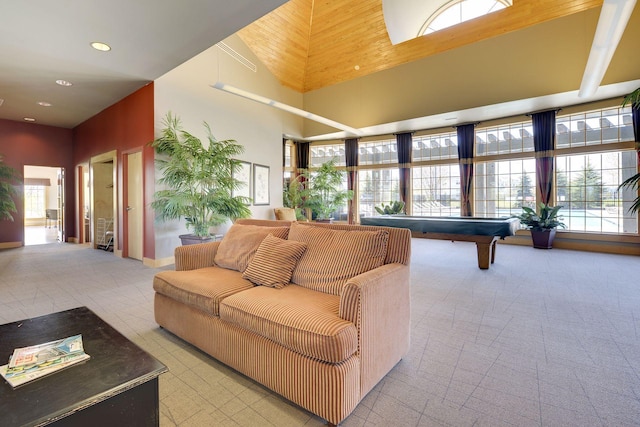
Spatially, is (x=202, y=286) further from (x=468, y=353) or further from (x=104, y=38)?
(x=104, y=38)

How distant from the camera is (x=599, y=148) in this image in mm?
6215

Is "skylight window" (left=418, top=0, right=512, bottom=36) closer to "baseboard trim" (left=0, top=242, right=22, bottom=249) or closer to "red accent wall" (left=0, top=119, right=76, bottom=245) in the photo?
"red accent wall" (left=0, top=119, right=76, bottom=245)

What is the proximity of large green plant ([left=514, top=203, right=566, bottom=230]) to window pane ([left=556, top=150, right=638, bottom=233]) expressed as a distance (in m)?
0.44

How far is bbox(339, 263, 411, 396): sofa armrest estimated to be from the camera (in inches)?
61.1

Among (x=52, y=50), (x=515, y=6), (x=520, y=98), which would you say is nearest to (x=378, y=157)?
(x=520, y=98)

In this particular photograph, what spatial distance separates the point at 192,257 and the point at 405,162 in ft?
22.9

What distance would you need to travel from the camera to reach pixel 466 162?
757cm

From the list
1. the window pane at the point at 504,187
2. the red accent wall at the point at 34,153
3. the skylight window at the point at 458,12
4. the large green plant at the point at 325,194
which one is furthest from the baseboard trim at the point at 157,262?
the skylight window at the point at 458,12

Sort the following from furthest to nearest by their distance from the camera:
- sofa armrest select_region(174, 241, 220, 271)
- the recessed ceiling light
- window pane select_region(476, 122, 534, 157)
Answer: window pane select_region(476, 122, 534, 157) < the recessed ceiling light < sofa armrest select_region(174, 241, 220, 271)

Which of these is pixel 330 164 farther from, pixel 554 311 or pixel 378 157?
pixel 554 311

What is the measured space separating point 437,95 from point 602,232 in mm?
4484

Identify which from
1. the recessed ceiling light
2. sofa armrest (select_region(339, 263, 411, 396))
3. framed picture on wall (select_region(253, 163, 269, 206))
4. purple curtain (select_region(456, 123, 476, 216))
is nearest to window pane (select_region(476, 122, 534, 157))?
purple curtain (select_region(456, 123, 476, 216))

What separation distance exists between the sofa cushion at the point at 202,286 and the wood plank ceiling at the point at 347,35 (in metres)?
5.75

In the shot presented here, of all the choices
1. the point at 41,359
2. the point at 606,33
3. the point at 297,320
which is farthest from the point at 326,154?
the point at 41,359
